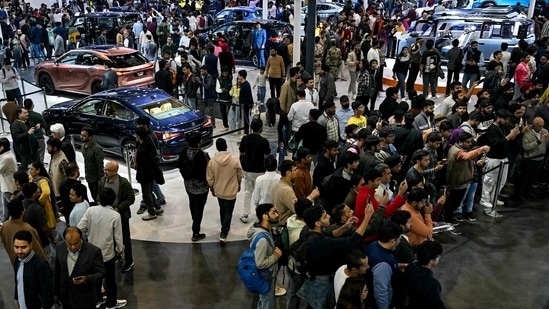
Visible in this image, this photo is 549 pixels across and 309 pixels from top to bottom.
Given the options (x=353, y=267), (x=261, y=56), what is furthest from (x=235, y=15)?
(x=353, y=267)

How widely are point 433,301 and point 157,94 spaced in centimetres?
809

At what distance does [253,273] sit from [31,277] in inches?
85.2

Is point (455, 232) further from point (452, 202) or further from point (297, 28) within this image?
point (297, 28)

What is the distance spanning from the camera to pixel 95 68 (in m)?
15.5

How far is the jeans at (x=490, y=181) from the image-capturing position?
9047mm

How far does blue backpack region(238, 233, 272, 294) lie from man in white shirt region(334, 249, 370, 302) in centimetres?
93

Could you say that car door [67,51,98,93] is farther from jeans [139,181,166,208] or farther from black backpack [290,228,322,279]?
black backpack [290,228,322,279]

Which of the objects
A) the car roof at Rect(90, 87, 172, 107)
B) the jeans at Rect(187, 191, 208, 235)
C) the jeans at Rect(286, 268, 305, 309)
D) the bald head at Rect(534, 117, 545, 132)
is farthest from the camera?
the car roof at Rect(90, 87, 172, 107)

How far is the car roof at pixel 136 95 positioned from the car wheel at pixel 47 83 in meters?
6.15

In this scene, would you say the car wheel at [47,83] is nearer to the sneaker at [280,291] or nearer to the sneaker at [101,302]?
the sneaker at [101,302]

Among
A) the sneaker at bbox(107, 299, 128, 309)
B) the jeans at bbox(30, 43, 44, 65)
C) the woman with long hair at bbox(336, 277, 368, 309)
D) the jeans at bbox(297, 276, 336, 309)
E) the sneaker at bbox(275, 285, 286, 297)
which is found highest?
the woman with long hair at bbox(336, 277, 368, 309)

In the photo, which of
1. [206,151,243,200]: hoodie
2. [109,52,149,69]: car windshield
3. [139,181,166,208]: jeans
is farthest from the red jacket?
[109,52,149,69]: car windshield

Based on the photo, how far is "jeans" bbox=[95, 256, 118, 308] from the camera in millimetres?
6434

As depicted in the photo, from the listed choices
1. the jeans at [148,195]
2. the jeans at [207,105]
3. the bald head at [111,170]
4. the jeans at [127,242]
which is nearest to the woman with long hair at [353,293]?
the jeans at [127,242]
